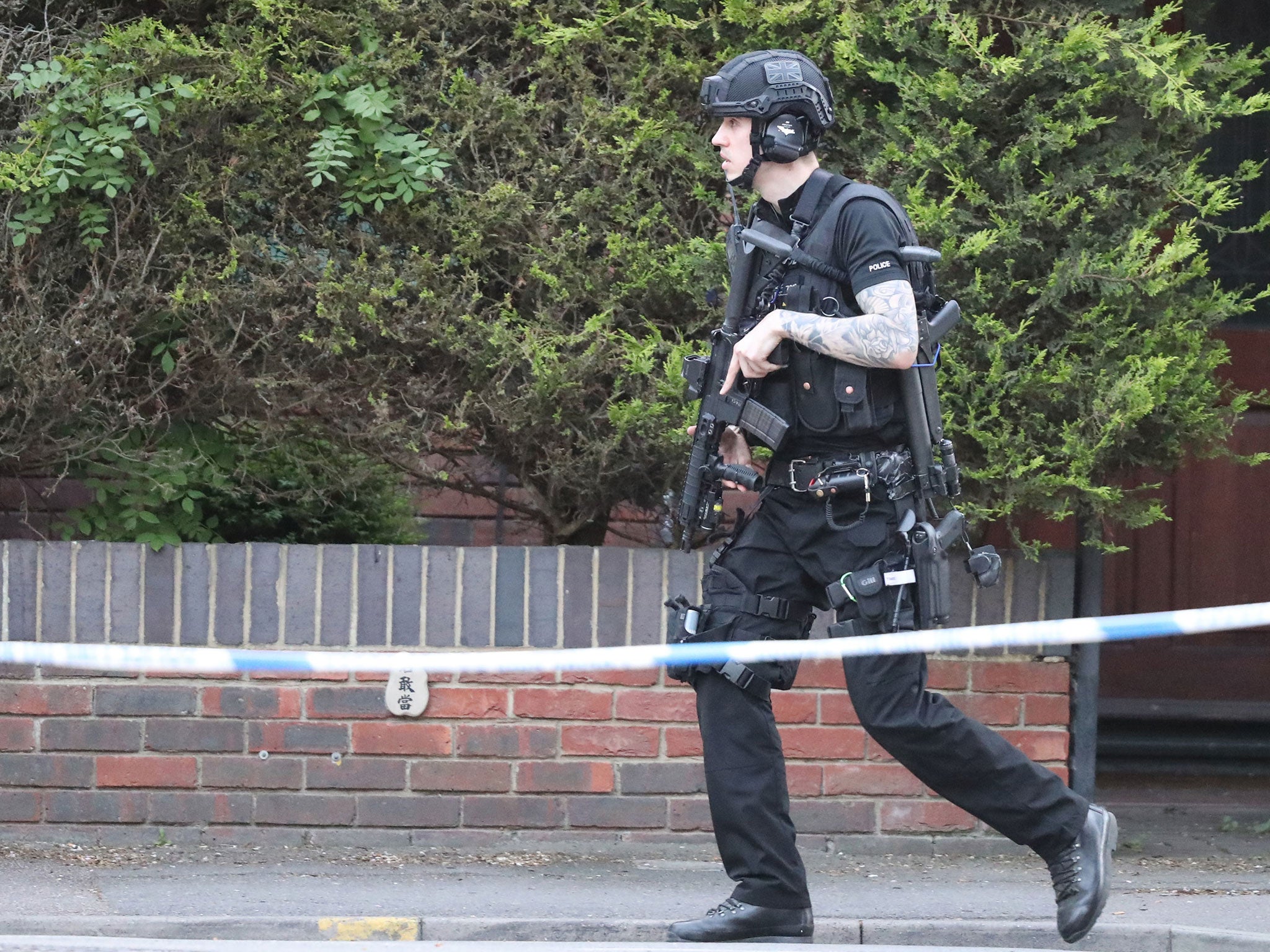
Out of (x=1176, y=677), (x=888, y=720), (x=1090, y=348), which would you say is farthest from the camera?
(x=1176, y=677)

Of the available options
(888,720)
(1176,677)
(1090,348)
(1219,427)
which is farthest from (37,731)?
(1176,677)

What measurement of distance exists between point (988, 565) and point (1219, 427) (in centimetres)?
126

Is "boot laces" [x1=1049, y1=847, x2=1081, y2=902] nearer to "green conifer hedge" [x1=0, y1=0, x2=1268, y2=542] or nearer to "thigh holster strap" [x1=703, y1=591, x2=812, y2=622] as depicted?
"thigh holster strap" [x1=703, y1=591, x2=812, y2=622]

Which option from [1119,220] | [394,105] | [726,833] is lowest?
[726,833]

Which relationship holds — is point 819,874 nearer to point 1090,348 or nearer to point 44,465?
point 1090,348

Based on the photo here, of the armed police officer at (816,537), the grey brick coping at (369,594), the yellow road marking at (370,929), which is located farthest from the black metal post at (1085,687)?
the yellow road marking at (370,929)

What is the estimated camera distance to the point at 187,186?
4.69 metres

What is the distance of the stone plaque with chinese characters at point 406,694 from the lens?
4.84 m

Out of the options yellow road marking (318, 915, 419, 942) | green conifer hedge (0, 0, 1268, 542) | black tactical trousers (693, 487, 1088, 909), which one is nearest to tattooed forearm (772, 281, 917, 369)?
black tactical trousers (693, 487, 1088, 909)

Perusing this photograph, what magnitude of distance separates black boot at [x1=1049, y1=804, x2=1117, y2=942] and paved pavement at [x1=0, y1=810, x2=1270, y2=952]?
0.63 m

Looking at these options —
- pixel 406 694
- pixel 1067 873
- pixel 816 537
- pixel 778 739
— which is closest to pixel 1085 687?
pixel 1067 873

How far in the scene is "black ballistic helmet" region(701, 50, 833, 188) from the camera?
12.0 ft

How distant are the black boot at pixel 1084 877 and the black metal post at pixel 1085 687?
53.1 inches

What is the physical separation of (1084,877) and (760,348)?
4.52 ft
